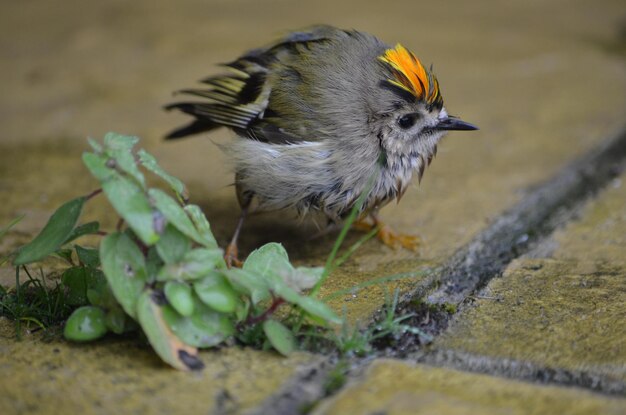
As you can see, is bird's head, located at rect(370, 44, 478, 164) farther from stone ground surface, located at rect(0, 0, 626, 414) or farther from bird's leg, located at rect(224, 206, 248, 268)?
bird's leg, located at rect(224, 206, 248, 268)

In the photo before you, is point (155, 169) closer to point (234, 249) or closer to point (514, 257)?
point (234, 249)

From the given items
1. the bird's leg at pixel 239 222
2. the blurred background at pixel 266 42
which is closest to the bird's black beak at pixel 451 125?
the blurred background at pixel 266 42

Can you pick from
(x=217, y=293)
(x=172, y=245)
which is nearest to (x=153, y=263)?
(x=172, y=245)

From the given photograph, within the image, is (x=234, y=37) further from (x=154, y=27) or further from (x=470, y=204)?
(x=470, y=204)

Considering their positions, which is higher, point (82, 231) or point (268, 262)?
point (82, 231)

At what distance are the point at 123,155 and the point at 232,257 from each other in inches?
42.4

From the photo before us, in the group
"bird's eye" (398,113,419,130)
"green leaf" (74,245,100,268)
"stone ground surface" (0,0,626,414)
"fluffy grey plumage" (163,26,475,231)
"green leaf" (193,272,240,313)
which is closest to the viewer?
"stone ground surface" (0,0,626,414)

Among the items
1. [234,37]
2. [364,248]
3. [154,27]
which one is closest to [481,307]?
[364,248]

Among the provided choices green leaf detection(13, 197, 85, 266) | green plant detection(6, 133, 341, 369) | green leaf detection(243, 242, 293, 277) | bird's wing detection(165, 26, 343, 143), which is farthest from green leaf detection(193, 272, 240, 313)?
bird's wing detection(165, 26, 343, 143)

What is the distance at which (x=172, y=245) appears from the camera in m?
1.79

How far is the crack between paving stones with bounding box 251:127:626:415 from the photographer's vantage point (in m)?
1.67

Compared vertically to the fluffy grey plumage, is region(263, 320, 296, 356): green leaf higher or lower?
lower

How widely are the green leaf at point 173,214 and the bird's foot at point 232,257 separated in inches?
36.1

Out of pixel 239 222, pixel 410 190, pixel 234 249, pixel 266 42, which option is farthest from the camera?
pixel 266 42
